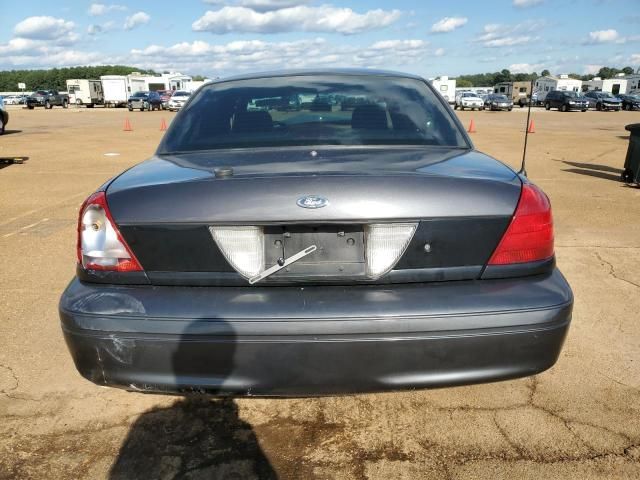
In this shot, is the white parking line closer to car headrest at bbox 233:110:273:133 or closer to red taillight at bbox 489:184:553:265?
car headrest at bbox 233:110:273:133

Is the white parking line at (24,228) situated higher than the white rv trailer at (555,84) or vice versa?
the white rv trailer at (555,84)

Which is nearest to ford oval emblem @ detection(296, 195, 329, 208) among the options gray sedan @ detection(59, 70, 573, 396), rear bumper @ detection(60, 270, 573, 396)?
gray sedan @ detection(59, 70, 573, 396)

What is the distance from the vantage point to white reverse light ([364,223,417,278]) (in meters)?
1.97

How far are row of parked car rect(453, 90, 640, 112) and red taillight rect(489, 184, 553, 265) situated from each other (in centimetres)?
4360

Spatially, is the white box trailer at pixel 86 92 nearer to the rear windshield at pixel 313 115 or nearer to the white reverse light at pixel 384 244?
the rear windshield at pixel 313 115

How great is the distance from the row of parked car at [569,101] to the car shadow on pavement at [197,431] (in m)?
43.9

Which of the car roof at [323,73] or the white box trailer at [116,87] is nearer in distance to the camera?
the car roof at [323,73]

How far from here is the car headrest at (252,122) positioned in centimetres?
279

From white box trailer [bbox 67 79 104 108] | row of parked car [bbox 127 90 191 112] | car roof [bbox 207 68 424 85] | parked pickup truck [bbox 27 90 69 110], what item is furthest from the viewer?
white box trailer [bbox 67 79 104 108]

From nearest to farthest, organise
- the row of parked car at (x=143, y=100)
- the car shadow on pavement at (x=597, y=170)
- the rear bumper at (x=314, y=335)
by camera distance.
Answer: the rear bumper at (x=314, y=335) → the car shadow on pavement at (x=597, y=170) → the row of parked car at (x=143, y=100)

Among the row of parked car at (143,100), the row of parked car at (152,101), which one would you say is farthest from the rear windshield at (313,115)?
the row of parked car at (152,101)

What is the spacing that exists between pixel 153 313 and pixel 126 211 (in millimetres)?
411

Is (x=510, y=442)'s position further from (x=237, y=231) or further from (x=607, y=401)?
(x=237, y=231)

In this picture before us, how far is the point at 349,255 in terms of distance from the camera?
2000 millimetres
